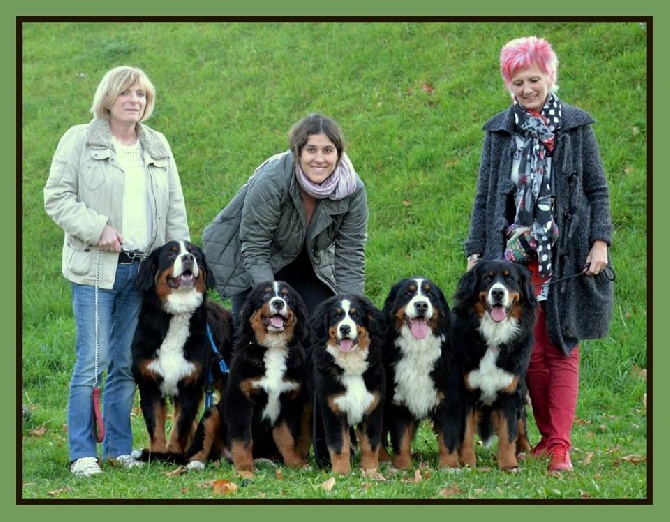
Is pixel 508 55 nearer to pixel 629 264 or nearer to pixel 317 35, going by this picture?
pixel 629 264

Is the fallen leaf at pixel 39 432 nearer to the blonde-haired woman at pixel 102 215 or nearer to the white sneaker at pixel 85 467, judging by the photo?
the blonde-haired woman at pixel 102 215

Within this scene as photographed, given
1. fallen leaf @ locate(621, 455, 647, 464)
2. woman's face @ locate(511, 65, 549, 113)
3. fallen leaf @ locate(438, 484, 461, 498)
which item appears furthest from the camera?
fallen leaf @ locate(621, 455, 647, 464)

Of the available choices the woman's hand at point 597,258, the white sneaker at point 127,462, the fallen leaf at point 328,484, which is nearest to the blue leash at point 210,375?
the white sneaker at point 127,462

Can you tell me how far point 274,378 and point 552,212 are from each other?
2046 millimetres

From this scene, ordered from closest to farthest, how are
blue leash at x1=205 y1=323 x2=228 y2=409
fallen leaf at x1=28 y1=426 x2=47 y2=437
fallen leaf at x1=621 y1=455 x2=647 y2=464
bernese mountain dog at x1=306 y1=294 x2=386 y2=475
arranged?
bernese mountain dog at x1=306 y1=294 x2=386 y2=475 → blue leash at x1=205 y1=323 x2=228 y2=409 → fallen leaf at x1=621 y1=455 x2=647 y2=464 → fallen leaf at x1=28 y1=426 x2=47 y2=437

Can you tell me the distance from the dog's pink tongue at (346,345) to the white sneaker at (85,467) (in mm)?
1734

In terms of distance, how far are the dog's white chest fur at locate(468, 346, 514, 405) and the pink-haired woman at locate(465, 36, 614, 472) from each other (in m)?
0.56

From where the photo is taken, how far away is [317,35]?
15.7 metres

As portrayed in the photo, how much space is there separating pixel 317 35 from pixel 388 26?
1186mm

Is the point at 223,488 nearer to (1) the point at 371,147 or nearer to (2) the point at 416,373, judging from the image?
(2) the point at 416,373

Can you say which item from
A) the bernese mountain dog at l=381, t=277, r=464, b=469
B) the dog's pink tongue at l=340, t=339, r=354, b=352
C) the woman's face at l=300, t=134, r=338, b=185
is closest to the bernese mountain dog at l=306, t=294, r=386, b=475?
the dog's pink tongue at l=340, t=339, r=354, b=352

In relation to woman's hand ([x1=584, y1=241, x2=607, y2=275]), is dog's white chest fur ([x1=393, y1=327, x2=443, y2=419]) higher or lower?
lower

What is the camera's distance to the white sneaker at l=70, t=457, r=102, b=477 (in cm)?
677

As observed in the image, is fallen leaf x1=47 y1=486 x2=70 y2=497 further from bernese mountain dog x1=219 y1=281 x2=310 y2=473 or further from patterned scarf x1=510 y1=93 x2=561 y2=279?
patterned scarf x1=510 y1=93 x2=561 y2=279
